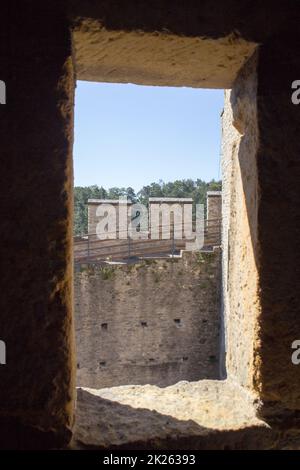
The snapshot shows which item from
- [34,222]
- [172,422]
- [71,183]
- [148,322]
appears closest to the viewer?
[34,222]

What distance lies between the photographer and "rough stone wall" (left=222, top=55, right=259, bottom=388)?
1.58 metres

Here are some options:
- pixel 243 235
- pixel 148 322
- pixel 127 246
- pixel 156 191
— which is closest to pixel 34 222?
pixel 243 235

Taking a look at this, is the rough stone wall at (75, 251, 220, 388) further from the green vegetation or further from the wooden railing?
the green vegetation

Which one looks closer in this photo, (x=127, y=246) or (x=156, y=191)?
(x=127, y=246)

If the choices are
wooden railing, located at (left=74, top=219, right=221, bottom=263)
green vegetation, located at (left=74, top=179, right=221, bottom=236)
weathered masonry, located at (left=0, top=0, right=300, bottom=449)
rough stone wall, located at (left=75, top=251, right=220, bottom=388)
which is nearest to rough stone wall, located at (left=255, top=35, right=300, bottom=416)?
weathered masonry, located at (left=0, top=0, right=300, bottom=449)

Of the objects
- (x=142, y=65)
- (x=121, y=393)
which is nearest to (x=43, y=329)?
(x=121, y=393)

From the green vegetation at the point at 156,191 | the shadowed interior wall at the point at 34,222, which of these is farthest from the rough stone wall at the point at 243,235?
the green vegetation at the point at 156,191

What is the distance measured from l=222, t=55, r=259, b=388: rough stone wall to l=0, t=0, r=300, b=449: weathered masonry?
11 mm

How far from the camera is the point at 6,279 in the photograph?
4.37ft

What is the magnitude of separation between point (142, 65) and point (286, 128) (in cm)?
60

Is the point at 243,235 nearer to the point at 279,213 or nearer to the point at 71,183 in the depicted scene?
the point at 279,213

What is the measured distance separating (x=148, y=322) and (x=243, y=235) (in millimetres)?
8183

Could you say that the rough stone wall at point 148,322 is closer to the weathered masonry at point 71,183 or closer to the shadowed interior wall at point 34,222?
the weathered masonry at point 71,183

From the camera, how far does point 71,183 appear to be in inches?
56.9
